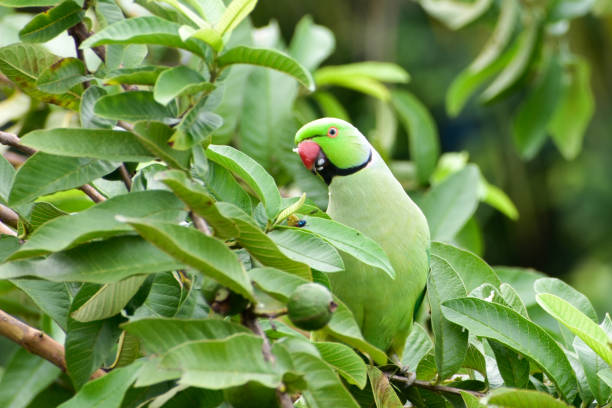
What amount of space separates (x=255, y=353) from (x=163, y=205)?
200 millimetres

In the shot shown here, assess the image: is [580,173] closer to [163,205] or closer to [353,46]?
[353,46]

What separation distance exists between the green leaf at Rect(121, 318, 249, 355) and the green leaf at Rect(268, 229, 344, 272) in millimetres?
149

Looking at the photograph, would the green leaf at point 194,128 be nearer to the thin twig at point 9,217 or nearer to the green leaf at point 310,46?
the thin twig at point 9,217

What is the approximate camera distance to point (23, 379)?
132 centimetres

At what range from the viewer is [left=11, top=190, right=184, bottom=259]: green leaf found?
2.42ft

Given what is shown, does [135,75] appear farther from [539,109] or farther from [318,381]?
[539,109]

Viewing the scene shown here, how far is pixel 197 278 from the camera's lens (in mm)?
884

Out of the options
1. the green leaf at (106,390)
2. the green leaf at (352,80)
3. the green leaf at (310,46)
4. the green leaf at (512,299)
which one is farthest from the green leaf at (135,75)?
the green leaf at (352,80)

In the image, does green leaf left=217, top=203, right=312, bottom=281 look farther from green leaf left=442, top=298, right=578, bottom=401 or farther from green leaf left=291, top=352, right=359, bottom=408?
green leaf left=442, top=298, right=578, bottom=401

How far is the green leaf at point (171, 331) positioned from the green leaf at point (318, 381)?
0.09 metres

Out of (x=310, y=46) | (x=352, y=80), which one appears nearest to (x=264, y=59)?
(x=310, y=46)

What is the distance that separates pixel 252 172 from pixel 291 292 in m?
0.20

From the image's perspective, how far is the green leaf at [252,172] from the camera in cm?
91

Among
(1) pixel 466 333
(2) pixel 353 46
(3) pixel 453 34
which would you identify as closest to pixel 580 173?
(3) pixel 453 34
